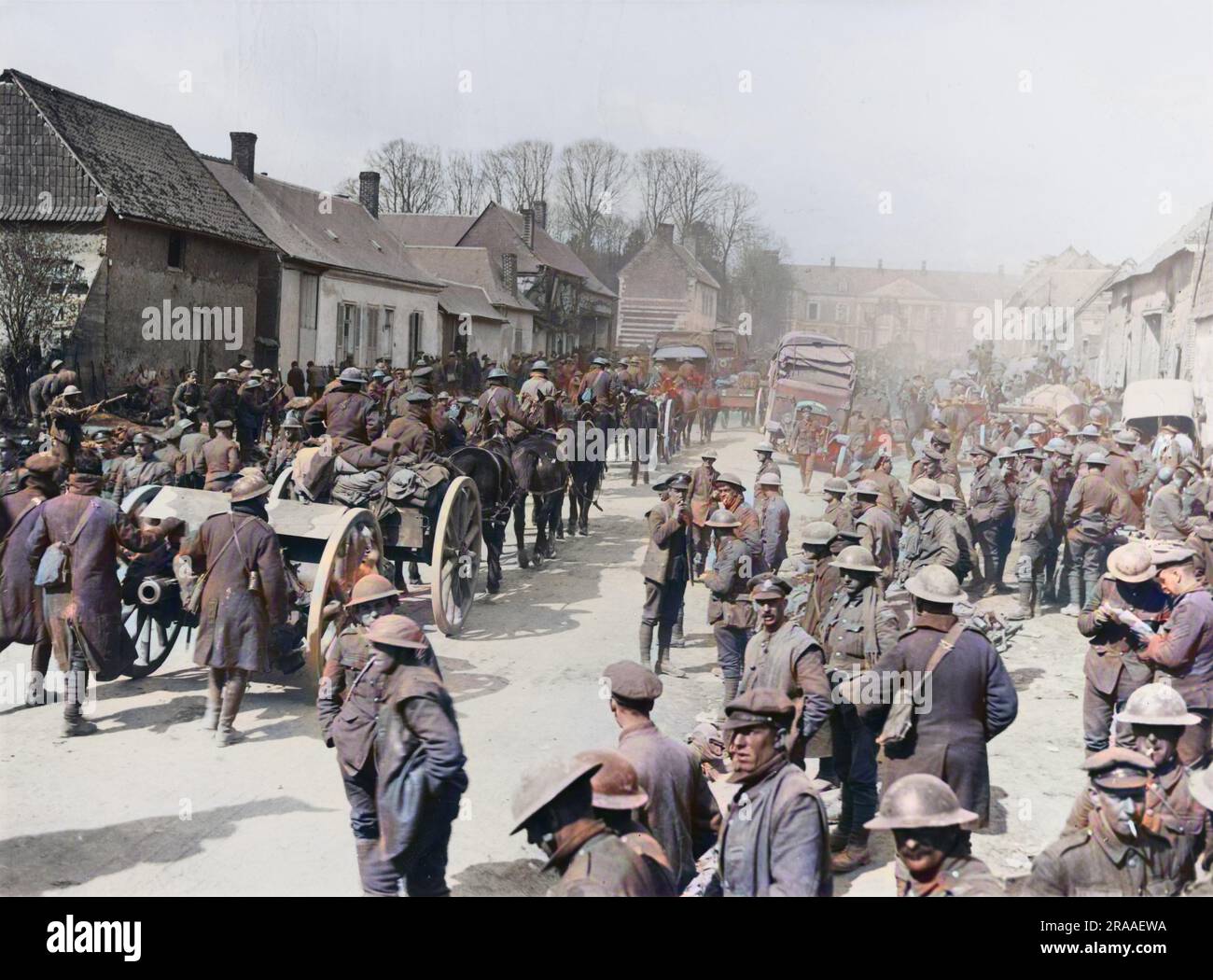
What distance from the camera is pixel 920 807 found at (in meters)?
3.64

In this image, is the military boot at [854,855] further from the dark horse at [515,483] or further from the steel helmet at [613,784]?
the dark horse at [515,483]

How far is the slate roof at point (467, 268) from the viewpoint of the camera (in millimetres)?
44156

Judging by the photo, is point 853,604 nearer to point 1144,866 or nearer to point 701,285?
point 1144,866

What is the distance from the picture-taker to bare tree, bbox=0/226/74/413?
1986cm

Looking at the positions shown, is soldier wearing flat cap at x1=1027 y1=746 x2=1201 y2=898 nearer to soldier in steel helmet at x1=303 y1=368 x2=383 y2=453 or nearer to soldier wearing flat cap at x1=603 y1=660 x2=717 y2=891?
soldier wearing flat cap at x1=603 y1=660 x2=717 y2=891

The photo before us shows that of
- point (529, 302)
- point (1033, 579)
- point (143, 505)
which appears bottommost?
point (1033, 579)

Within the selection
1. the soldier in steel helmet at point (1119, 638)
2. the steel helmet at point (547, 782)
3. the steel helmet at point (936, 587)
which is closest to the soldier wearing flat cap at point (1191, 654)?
the soldier in steel helmet at point (1119, 638)

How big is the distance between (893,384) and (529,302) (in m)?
15.7

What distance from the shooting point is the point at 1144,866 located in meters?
4.07

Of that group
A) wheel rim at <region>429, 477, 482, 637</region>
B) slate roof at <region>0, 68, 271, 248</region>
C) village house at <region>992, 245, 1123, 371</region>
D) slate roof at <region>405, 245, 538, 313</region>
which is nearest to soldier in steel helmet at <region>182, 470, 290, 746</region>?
wheel rim at <region>429, 477, 482, 637</region>

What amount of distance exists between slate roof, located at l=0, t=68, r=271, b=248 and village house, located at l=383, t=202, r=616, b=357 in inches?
724

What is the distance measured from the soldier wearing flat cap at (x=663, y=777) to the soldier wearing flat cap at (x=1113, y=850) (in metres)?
1.26

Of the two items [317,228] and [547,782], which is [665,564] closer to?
[547,782]

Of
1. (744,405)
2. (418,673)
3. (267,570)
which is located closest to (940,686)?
(418,673)
